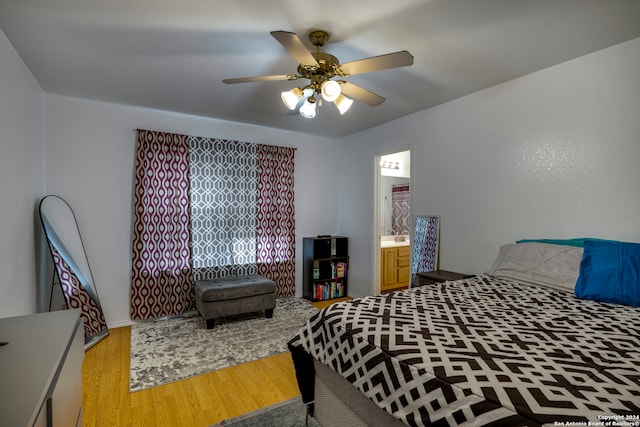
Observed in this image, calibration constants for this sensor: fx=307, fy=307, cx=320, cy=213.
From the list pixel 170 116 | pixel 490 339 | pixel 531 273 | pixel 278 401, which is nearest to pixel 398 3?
pixel 490 339

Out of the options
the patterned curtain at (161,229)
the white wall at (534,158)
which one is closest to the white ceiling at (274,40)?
the white wall at (534,158)

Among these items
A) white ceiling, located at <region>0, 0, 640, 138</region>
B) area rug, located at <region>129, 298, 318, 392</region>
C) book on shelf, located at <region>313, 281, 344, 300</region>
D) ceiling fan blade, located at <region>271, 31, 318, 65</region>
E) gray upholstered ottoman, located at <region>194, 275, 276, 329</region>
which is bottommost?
area rug, located at <region>129, 298, 318, 392</region>

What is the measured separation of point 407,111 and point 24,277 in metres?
4.03

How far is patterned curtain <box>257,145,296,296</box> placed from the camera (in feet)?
14.1

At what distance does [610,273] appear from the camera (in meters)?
1.91

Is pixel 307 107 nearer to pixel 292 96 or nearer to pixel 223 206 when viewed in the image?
pixel 292 96

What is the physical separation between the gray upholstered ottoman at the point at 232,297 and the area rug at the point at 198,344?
0.16m

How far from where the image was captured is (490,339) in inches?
51.9

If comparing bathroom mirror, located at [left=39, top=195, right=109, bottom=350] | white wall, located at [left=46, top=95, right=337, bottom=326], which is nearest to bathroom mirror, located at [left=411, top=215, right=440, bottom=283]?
white wall, located at [left=46, top=95, right=337, bottom=326]

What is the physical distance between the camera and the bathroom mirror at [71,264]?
2.90 metres

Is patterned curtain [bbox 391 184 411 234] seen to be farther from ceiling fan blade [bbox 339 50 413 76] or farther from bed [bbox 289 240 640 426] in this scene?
ceiling fan blade [bbox 339 50 413 76]

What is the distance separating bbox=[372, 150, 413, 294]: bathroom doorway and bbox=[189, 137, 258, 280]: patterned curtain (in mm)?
2087

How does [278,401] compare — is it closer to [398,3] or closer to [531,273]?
[531,273]

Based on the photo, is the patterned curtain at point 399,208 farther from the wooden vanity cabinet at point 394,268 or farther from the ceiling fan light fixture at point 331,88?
the ceiling fan light fixture at point 331,88
